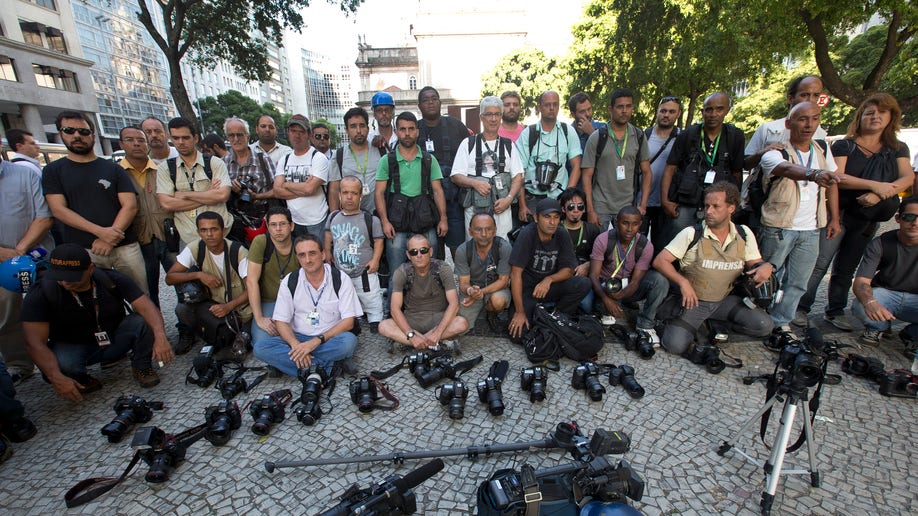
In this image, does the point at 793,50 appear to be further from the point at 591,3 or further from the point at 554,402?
the point at 554,402

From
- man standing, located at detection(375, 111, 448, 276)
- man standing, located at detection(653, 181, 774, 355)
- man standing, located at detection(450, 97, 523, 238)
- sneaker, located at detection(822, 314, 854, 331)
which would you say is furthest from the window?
sneaker, located at detection(822, 314, 854, 331)

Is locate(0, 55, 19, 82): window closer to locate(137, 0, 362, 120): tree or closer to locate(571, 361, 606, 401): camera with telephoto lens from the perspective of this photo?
locate(137, 0, 362, 120): tree

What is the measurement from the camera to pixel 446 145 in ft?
18.4

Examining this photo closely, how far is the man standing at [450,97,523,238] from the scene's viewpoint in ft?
16.4

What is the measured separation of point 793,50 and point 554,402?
40.3 feet

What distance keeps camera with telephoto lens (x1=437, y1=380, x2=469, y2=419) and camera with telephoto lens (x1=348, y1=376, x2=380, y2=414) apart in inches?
24.1

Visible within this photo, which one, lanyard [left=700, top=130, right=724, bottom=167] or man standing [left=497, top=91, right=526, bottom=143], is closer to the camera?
lanyard [left=700, top=130, right=724, bottom=167]

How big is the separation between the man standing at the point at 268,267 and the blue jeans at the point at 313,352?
148 millimetres

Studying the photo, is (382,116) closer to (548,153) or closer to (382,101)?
(382,101)

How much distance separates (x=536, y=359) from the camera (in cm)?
409

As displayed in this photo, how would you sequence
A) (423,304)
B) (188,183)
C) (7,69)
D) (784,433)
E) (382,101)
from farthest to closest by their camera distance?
1. (7,69)
2. (382,101)
3. (188,183)
4. (423,304)
5. (784,433)

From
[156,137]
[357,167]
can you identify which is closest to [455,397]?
[357,167]

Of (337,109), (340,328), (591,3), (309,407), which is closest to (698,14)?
(591,3)

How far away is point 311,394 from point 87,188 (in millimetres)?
3451
